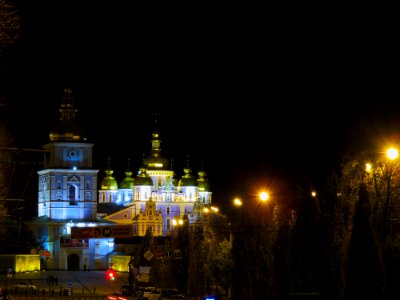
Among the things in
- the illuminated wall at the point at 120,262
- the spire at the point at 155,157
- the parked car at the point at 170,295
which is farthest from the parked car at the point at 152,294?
the spire at the point at 155,157

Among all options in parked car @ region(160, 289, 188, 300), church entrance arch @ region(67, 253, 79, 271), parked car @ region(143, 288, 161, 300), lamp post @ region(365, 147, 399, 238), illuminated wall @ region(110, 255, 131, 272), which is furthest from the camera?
church entrance arch @ region(67, 253, 79, 271)

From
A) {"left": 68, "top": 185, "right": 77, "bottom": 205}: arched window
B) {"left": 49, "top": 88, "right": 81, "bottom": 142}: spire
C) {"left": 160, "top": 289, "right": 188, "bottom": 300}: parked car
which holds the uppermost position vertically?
{"left": 49, "top": 88, "right": 81, "bottom": 142}: spire

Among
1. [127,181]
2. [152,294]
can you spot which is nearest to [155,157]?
[127,181]

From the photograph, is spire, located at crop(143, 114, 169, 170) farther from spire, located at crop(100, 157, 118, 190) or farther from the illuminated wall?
the illuminated wall

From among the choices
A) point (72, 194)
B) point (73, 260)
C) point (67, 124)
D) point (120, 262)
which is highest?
point (67, 124)

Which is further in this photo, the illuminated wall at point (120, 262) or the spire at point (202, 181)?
the spire at point (202, 181)

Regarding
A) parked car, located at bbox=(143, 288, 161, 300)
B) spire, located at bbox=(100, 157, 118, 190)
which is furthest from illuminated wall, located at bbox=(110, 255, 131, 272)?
parked car, located at bbox=(143, 288, 161, 300)

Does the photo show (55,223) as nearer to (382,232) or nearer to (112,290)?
(112,290)

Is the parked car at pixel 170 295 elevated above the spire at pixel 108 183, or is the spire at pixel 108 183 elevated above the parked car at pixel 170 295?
the spire at pixel 108 183

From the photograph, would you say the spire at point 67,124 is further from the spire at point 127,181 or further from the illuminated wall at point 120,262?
the spire at point 127,181

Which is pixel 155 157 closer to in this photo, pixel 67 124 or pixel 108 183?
pixel 108 183

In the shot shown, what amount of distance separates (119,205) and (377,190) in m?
119

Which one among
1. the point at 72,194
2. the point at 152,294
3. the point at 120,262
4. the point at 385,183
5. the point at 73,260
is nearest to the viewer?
the point at 385,183

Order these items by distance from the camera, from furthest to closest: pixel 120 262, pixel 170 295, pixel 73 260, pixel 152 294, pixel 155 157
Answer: pixel 155 157 < pixel 73 260 < pixel 120 262 < pixel 152 294 < pixel 170 295
